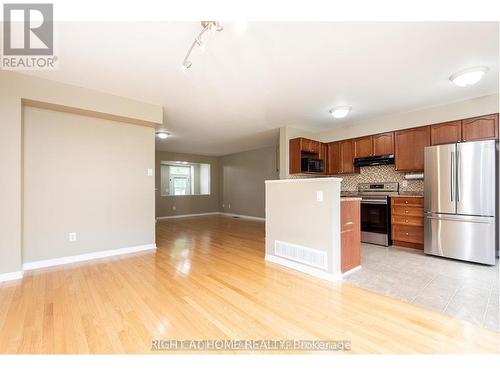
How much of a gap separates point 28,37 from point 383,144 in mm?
5328

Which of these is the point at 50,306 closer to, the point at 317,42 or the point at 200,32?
the point at 200,32

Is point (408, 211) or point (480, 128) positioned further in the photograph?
point (408, 211)

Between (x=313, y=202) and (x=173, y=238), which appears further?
(x=173, y=238)

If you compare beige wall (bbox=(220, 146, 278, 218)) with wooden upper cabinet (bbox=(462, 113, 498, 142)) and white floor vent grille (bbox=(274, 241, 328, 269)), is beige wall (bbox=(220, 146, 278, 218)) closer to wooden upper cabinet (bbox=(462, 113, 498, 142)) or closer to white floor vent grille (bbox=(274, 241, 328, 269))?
white floor vent grille (bbox=(274, 241, 328, 269))

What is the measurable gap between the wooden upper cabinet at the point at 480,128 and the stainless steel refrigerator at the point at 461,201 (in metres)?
0.37

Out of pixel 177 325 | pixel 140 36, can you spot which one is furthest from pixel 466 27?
pixel 177 325

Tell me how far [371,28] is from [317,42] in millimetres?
457

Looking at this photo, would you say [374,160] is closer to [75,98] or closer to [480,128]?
[480,128]

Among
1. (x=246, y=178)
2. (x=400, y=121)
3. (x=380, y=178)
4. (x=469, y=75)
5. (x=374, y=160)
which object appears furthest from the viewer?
(x=246, y=178)

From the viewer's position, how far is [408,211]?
4039 millimetres

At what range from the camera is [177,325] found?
1790 millimetres

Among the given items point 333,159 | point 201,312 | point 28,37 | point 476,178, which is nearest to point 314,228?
point 201,312

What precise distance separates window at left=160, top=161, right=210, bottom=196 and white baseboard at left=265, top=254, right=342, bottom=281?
6252 mm

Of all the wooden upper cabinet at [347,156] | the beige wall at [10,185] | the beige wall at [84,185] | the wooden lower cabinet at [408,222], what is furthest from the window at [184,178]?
the wooden lower cabinet at [408,222]
